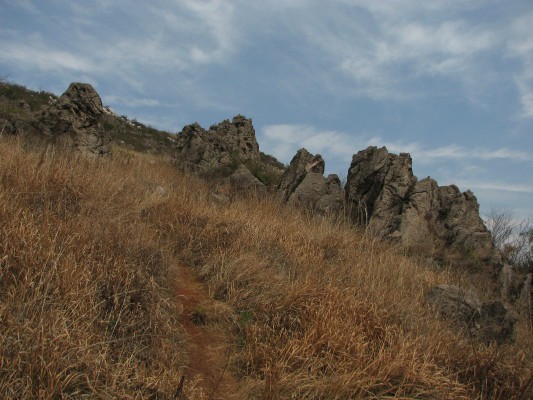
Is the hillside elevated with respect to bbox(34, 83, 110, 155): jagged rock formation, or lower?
lower

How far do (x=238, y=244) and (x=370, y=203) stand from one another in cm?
653

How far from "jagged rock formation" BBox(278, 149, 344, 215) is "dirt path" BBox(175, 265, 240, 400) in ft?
18.2

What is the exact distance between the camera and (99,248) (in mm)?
3979

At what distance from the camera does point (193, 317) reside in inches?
172

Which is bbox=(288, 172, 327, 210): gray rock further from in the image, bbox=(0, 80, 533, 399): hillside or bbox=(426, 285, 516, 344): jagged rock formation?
bbox=(426, 285, 516, 344): jagged rock formation

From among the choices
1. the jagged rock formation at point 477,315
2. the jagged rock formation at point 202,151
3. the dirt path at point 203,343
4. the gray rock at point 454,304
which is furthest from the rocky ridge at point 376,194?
the dirt path at point 203,343

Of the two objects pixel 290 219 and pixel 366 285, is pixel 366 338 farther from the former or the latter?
pixel 290 219

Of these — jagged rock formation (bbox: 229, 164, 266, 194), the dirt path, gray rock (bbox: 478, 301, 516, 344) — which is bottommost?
the dirt path

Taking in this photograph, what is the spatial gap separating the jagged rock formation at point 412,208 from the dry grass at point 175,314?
448 centimetres

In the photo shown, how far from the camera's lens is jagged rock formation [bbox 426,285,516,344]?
17.5 feet

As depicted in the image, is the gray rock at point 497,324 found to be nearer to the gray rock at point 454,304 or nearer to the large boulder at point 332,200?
the gray rock at point 454,304

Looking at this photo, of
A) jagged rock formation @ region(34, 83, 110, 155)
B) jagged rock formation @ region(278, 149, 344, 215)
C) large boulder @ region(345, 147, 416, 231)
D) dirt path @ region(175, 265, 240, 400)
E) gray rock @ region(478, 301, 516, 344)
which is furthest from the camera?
jagged rock formation @ region(278, 149, 344, 215)

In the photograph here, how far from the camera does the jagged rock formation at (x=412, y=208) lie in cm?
1028

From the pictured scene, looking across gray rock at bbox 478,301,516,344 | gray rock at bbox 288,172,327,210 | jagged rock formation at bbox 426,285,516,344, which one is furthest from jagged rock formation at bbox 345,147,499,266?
gray rock at bbox 478,301,516,344
